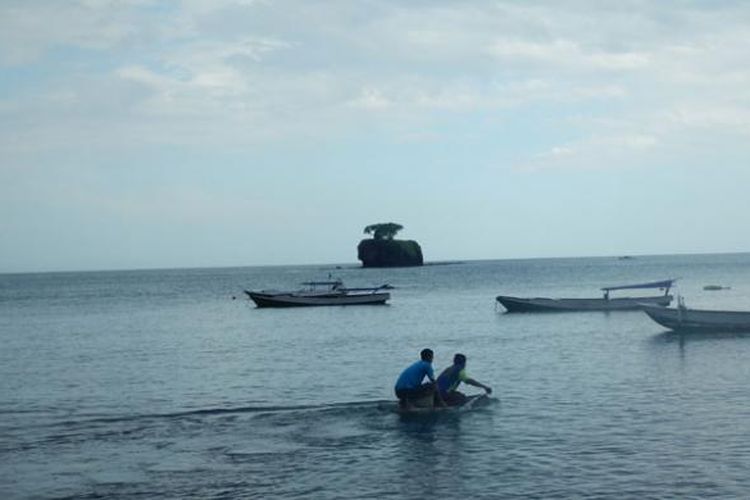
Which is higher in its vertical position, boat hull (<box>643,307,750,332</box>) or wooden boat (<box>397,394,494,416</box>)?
boat hull (<box>643,307,750,332</box>)

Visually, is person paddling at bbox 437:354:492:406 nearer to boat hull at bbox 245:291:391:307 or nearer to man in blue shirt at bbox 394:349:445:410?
man in blue shirt at bbox 394:349:445:410

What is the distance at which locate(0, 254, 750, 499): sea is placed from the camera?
62.6 ft

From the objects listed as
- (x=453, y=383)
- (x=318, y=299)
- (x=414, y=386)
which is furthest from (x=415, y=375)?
(x=318, y=299)

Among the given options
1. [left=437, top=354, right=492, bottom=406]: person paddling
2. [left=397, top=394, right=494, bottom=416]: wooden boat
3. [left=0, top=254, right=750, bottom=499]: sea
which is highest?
[left=437, top=354, right=492, bottom=406]: person paddling

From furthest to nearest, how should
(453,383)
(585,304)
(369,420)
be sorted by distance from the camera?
1. (585,304)
2. (453,383)
3. (369,420)

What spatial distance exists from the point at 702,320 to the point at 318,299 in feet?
150

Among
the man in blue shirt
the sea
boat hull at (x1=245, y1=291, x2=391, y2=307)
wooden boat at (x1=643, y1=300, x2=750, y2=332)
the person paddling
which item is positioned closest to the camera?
the sea

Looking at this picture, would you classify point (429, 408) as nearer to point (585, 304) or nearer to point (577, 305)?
point (577, 305)

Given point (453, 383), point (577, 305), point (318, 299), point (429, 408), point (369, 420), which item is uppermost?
point (318, 299)

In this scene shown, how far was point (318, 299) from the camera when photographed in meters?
90.4

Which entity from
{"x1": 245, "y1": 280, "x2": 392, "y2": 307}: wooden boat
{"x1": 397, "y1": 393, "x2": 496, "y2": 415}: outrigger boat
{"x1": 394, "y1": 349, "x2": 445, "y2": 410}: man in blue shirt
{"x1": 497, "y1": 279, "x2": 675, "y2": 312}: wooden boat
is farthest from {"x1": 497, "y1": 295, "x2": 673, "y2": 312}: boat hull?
{"x1": 394, "y1": 349, "x2": 445, "y2": 410}: man in blue shirt

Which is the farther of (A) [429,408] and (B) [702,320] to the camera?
(B) [702,320]

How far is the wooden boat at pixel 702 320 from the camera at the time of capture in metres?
49.8

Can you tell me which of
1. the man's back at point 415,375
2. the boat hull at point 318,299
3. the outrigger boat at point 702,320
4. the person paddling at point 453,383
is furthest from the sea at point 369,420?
the boat hull at point 318,299
